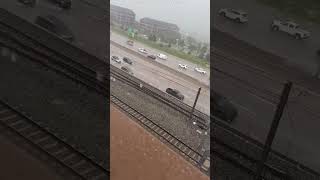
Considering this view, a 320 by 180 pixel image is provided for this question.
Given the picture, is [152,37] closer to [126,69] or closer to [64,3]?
[126,69]

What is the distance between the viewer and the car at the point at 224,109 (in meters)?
9.86

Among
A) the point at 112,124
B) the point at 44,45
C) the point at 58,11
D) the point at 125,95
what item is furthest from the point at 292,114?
the point at 58,11

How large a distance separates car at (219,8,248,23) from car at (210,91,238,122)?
4494 millimetres

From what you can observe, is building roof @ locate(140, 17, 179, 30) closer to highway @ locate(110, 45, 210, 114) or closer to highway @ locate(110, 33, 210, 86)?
highway @ locate(110, 33, 210, 86)

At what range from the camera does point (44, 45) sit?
32.0ft

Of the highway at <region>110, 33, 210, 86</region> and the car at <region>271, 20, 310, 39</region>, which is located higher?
the car at <region>271, 20, 310, 39</region>

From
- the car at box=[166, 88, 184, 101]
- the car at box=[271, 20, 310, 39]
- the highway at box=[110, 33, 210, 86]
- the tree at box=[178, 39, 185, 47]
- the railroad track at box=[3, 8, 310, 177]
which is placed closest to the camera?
the railroad track at box=[3, 8, 310, 177]

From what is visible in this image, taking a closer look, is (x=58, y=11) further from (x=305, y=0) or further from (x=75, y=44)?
(x=305, y=0)

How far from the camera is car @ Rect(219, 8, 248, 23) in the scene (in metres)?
13.9

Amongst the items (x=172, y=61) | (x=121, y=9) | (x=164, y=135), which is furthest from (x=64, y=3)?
(x=164, y=135)

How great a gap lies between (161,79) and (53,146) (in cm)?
882

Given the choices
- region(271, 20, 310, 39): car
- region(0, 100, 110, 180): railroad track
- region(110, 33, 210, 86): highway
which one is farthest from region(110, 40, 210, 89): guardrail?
region(0, 100, 110, 180): railroad track

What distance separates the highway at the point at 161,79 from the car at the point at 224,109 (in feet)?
5.35

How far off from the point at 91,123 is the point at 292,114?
248 inches
